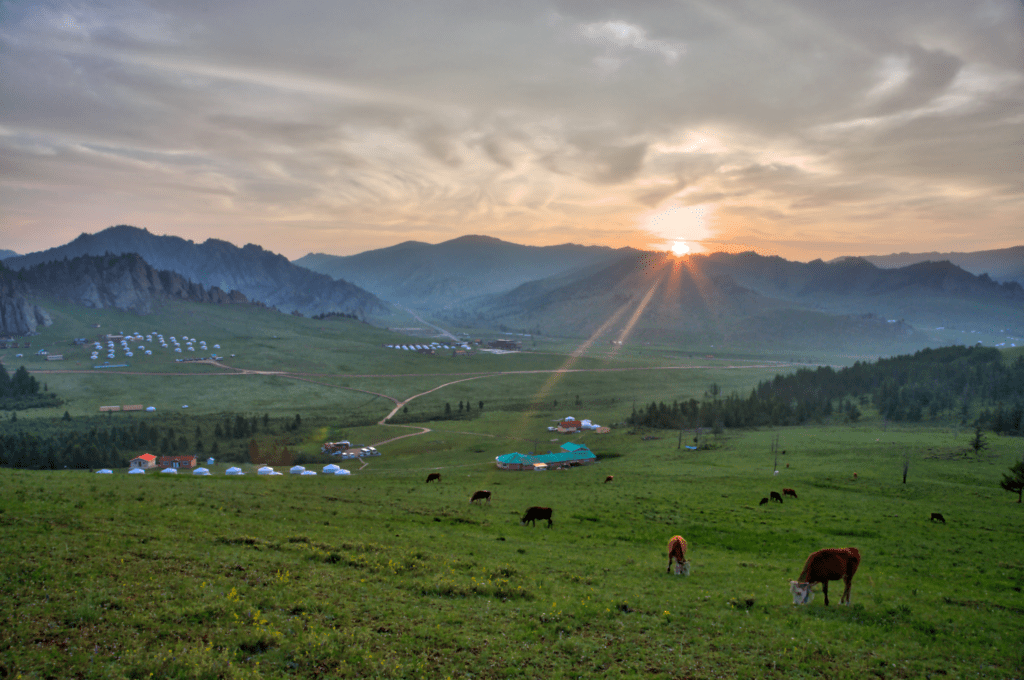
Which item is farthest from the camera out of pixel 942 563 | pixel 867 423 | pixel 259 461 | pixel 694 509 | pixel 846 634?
pixel 867 423

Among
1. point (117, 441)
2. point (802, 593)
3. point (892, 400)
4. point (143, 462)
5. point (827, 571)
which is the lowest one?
point (143, 462)

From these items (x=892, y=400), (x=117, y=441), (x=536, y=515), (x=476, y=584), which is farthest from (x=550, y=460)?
(x=892, y=400)

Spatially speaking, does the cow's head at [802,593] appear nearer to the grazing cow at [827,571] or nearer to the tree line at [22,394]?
the grazing cow at [827,571]

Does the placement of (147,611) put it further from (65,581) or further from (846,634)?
(846,634)

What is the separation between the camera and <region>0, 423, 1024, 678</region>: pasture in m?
14.6

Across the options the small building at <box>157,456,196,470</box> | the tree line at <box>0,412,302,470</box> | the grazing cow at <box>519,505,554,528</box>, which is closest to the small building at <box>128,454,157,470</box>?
the small building at <box>157,456,196,470</box>

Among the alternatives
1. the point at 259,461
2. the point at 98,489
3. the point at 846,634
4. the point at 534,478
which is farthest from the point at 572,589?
the point at 259,461

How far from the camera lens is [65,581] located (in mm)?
16578

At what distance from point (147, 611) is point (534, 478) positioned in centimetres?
5839

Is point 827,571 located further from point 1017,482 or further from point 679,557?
point 1017,482

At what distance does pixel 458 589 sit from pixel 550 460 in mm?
78075

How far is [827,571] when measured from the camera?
2162cm

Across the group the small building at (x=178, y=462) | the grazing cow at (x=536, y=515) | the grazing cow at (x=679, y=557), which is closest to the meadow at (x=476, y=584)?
the grazing cow at (x=679, y=557)

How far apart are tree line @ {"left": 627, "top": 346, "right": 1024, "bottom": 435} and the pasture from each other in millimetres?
95397
